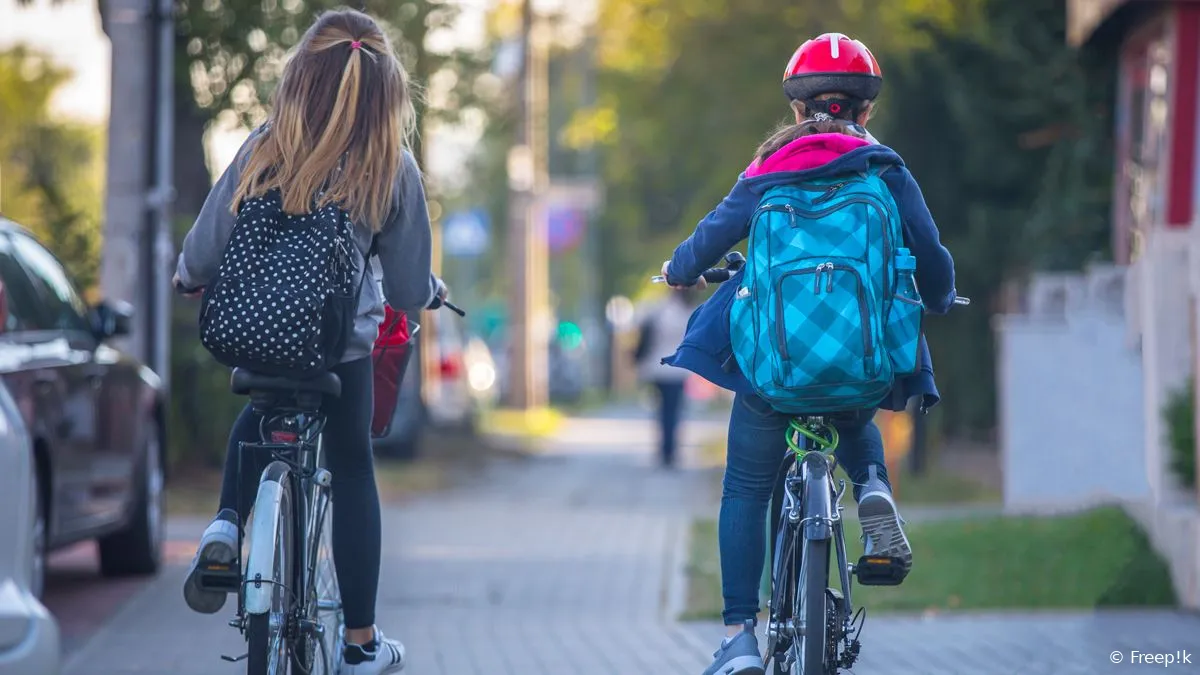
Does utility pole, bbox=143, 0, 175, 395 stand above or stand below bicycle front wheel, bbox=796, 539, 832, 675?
above

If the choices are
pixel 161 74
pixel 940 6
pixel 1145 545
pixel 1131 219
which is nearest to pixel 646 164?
pixel 940 6

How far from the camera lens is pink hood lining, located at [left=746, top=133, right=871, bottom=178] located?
4.91 metres

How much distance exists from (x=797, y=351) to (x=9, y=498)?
2378 mm

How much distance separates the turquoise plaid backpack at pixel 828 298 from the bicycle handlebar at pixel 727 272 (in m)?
0.22

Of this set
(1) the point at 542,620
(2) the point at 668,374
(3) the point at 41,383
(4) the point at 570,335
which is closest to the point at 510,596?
(1) the point at 542,620

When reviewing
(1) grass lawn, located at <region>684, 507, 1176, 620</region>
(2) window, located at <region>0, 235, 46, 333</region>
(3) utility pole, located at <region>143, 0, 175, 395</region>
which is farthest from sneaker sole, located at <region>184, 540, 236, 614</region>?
(3) utility pole, located at <region>143, 0, 175, 395</region>

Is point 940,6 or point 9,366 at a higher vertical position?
point 940,6

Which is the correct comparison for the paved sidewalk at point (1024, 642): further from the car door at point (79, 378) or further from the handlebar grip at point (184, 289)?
the handlebar grip at point (184, 289)

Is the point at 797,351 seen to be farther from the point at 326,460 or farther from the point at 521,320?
the point at 521,320

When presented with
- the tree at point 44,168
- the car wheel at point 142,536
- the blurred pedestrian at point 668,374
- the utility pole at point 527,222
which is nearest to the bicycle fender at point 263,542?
the car wheel at point 142,536

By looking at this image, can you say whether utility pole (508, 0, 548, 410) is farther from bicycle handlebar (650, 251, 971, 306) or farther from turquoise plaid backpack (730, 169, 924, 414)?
turquoise plaid backpack (730, 169, 924, 414)

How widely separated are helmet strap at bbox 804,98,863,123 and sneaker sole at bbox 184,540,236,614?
1.83 meters

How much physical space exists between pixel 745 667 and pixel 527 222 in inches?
955

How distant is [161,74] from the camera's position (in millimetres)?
12297
